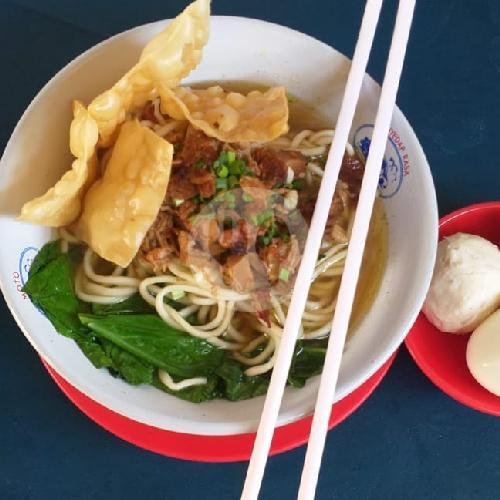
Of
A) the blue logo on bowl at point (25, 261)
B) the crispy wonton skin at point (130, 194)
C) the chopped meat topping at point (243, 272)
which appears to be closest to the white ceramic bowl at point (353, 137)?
the blue logo on bowl at point (25, 261)

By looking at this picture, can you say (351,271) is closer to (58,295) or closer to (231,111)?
(231,111)

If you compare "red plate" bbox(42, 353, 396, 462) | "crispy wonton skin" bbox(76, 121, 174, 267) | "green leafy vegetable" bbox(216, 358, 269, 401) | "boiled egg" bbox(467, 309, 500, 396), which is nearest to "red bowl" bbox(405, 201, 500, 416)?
"boiled egg" bbox(467, 309, 500, 396)

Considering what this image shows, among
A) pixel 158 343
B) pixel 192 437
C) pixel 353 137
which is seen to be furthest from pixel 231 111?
pixel 192 437

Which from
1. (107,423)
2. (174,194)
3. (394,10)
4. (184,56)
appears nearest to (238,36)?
(184,56)

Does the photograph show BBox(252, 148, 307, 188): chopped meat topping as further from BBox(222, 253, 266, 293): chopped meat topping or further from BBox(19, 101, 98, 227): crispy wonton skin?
BBox(19, 101, 98, 227): crispy wonton skin

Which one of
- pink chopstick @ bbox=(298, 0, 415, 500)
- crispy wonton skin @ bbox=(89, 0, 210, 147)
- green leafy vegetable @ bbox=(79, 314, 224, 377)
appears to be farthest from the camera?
green leafy vegetable @ bbox=(79, 314, 224, 377)

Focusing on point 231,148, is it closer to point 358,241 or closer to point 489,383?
point 358,241
